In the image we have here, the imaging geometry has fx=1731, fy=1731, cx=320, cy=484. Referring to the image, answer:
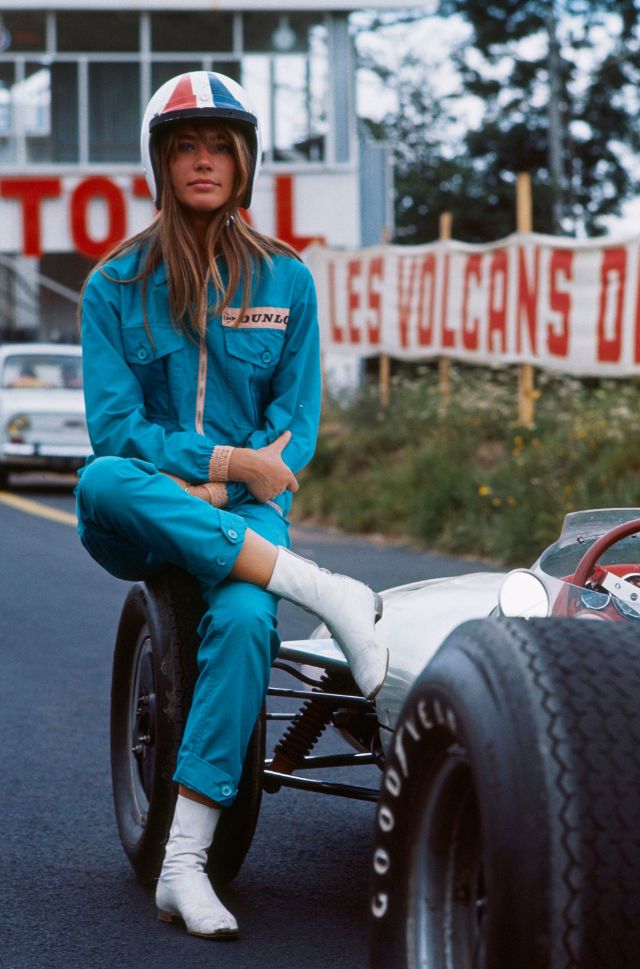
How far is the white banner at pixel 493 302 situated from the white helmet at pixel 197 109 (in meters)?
7.90

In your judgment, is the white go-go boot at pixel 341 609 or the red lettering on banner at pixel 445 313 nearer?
the white go-go boot at pixel 341 609

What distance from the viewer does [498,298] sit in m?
13.6

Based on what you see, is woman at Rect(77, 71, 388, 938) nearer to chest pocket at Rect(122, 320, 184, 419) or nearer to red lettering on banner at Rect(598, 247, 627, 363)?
chest pocket at Rect(122, 320, 184, 419)

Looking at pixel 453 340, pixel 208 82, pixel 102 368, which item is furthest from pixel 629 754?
pixel 453 340

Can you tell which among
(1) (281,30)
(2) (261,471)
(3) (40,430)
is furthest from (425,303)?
(1) (281,30)

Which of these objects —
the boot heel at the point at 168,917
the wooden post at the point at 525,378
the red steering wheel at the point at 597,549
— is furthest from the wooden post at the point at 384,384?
the red steering wheel at the point at 597,549

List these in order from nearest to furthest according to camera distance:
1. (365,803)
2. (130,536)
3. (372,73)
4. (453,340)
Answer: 1. (130,536)
2. (365,803)
3. (453,340)
4. (372,73)

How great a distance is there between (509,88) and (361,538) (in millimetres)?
30153

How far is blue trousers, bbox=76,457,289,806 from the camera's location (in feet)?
11.3

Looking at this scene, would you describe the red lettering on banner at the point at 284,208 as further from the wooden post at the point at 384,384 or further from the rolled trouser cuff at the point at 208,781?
the rolled trouser cuff at the point at 208,781

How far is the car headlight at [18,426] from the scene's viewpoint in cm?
1712

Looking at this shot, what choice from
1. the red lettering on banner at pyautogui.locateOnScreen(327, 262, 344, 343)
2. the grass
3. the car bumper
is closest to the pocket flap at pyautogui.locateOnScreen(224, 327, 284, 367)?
the grass

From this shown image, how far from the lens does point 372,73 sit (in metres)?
45.1

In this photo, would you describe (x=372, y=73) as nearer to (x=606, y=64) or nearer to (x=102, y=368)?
(x=606, y=64)
